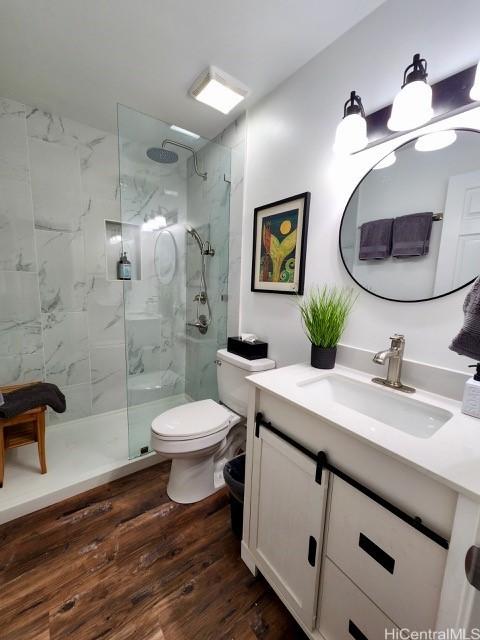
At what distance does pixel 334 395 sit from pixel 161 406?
4.79 feet

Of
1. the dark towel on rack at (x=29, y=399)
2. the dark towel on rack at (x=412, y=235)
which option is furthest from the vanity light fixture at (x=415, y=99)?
the dark towel on rack at (x=29, y=399)

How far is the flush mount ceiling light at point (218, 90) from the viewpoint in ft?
4.74

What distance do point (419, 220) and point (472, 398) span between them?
2.15ft

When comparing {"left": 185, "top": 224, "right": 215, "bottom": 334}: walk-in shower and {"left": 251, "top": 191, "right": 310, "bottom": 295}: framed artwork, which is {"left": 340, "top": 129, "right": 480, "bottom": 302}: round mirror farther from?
{"left": 185, "top": 224, "right": 215, "bottom": 334}: walk-in shower

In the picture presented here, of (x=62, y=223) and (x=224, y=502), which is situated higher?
(x=62, y=223)

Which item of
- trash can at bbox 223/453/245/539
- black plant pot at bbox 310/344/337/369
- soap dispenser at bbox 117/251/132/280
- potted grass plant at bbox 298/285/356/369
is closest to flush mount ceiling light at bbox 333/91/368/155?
potted grass plant at bbox 298/285/356/369

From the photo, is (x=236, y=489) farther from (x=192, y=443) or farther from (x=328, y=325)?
(x=328, y=325)

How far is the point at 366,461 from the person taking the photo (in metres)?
0.70

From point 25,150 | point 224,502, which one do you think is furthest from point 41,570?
point 25,150

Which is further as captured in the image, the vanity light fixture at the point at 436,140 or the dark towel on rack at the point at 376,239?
the dark towel on rack at the point at 376,239

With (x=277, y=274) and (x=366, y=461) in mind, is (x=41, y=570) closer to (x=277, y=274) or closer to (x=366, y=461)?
(x=366, y=461)

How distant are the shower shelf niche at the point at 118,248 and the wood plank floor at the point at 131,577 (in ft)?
5.38

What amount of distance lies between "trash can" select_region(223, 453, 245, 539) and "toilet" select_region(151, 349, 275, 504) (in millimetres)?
161

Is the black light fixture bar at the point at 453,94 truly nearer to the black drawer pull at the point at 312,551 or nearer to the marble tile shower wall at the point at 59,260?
the black drawer pull at the point at 312,551
